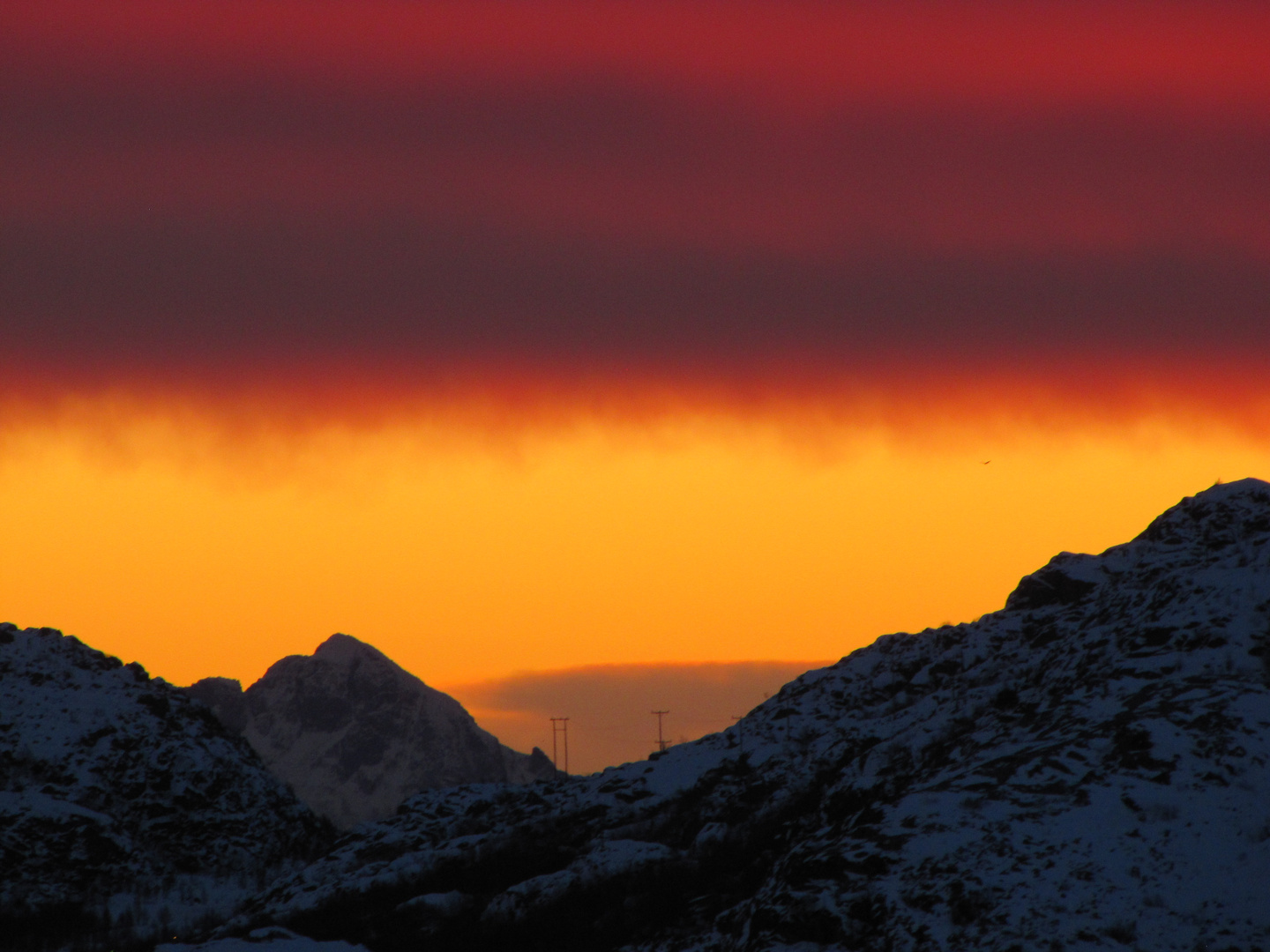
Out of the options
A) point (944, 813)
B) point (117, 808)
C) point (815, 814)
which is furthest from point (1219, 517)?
point (117, 808)

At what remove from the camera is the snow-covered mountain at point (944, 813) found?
60.2m

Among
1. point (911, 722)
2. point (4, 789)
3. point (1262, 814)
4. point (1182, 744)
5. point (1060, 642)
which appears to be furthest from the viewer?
point (4, 789)

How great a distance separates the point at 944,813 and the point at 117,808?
103891 mm

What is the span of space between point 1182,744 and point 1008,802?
8.63m

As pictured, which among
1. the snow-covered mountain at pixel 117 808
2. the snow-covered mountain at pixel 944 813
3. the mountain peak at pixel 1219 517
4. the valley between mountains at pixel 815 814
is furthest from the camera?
the snow-covered mountain at pixel 117 808

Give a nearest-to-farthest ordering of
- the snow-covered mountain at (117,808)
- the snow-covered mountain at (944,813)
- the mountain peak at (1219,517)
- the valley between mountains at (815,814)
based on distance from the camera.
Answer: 1. the snow-covered mountain at (944,813)
2. the valley between mountains at (815,814)
3. the mountain peak at (1219,517)
4. the snow-covered mountain at (117,808)

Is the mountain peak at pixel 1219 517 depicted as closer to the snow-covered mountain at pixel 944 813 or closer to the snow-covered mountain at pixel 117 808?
the snow-covered mountain at pixel 944 813

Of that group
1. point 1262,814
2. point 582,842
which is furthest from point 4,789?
point 1262,814

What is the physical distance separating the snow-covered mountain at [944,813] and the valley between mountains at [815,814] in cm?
21

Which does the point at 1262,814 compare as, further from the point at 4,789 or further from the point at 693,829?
the point at 4,789

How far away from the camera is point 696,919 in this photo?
3588 inches

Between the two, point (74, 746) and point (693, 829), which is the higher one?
point (74, 746)

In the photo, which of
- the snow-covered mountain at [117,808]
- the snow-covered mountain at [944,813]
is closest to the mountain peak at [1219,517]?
the snow-covered mountain at [944,813]

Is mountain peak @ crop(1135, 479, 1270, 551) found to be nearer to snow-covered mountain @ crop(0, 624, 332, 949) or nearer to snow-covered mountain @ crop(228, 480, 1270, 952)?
snow-covered mountain @ crop(228, 480, 1270, 952)
